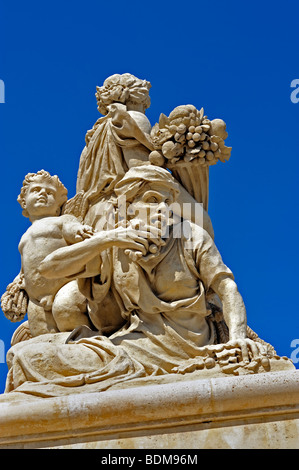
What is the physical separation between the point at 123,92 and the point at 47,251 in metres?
1.77

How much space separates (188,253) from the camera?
8.09m

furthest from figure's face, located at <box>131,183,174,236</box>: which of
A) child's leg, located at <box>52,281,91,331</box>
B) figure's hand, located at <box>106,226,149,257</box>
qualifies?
child's leg, located at <box>52,281,91,331</box>

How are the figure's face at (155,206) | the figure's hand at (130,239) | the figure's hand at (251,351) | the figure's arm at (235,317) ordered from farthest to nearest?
the figure's face at (155,206), the figure's hand at (130,239), the figure's arm at (235,317), the figure's hand at (251,351)

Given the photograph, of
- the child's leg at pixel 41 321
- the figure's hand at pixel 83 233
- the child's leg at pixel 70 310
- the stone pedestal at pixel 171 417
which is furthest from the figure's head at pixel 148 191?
the stone pedestal at pixel 171 417

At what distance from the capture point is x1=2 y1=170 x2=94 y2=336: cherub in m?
8.23

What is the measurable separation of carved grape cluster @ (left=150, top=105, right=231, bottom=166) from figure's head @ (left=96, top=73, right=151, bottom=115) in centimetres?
64

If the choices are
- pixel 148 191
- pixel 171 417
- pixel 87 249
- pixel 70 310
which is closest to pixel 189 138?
pixel 148 191

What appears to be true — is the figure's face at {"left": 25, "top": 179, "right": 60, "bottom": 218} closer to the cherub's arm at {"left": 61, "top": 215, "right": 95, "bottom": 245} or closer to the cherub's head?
the cherub's head

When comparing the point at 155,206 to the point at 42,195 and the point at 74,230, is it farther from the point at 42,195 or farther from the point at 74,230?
the point at 42,195

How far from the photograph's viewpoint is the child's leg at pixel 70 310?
26.9ft

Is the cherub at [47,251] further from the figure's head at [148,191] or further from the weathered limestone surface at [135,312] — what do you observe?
the figure's head at [148,191]

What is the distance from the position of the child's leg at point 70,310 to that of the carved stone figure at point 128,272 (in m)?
0.01
